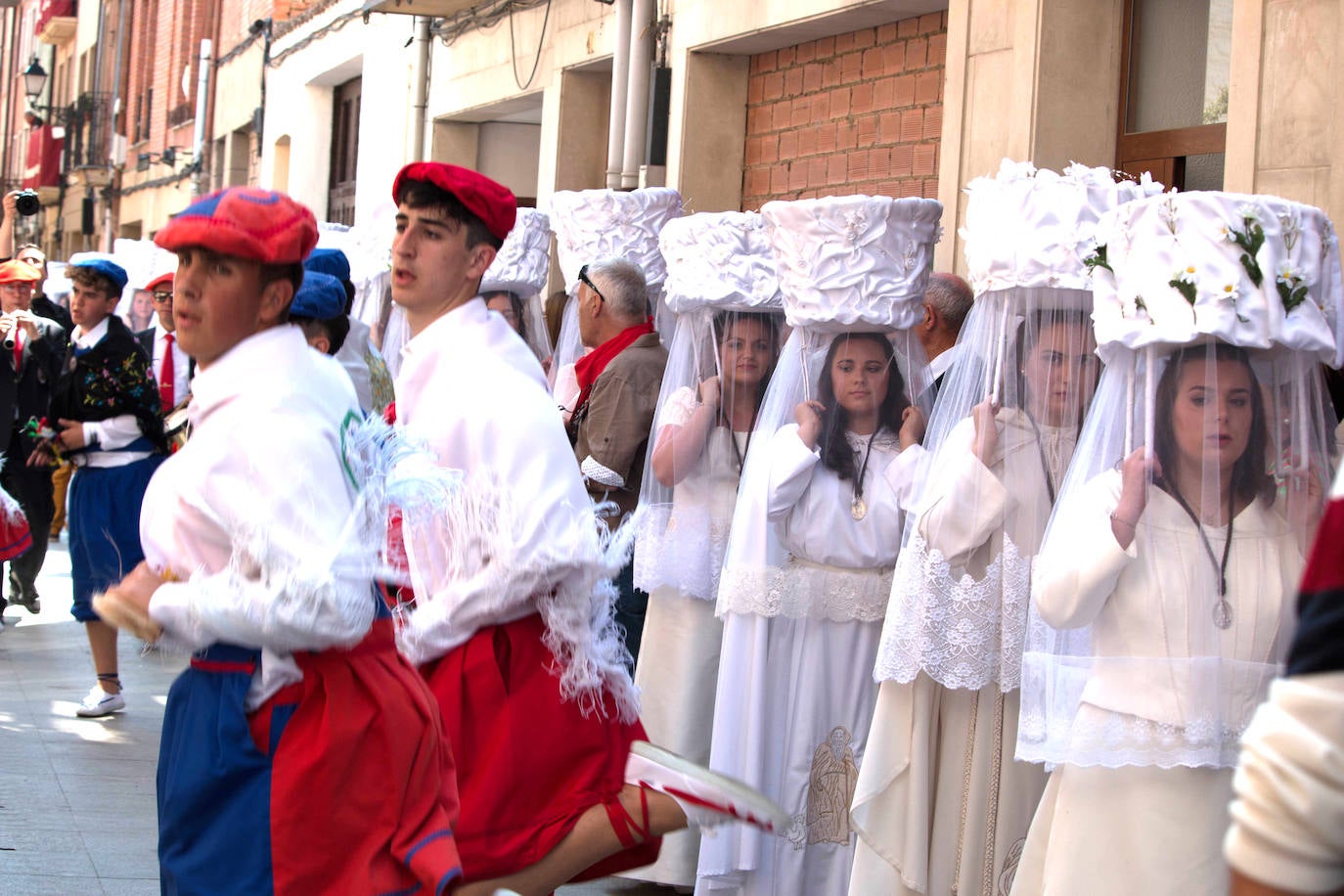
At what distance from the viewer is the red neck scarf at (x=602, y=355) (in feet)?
22.0

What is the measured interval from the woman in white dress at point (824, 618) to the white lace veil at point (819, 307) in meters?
0.03

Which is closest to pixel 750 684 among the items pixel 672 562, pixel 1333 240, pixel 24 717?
pixel 672 562

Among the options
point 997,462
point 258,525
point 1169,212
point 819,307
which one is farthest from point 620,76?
point 258,525

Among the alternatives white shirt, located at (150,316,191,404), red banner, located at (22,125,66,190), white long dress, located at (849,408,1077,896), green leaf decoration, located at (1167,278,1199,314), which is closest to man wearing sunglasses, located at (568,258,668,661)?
white long dress, located at (849,408,1077,896)

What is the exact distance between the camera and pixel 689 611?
5.77m

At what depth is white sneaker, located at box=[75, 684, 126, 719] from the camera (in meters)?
7.87

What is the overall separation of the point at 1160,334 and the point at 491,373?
145cm

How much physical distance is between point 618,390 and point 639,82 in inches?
198

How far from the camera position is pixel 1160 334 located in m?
3.77

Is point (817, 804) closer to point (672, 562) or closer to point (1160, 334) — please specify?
point (672, 562)

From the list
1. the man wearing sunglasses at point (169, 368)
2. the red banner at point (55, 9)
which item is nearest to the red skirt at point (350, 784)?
the man wearing sunglasses at point (169, 368)

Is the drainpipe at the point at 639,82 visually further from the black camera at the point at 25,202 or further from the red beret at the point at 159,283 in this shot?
the black camera at the point at 25,202

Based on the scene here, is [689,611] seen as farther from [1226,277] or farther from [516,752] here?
[1226,277]

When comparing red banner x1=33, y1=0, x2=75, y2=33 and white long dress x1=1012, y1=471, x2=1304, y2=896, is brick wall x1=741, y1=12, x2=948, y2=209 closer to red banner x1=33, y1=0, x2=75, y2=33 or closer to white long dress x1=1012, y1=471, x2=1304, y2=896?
white long dress x1=1012, y1=471, x2=1304, y2=896
